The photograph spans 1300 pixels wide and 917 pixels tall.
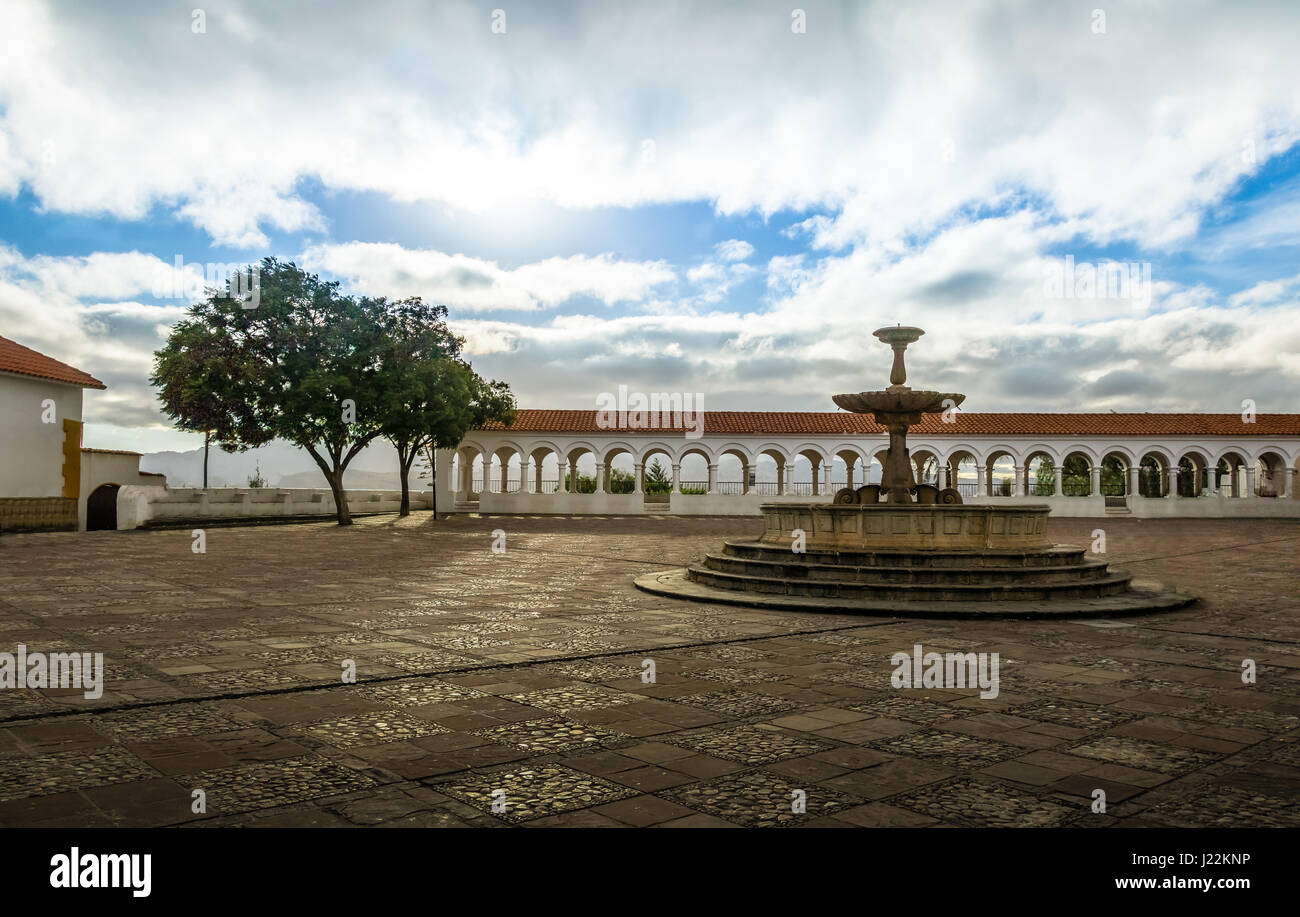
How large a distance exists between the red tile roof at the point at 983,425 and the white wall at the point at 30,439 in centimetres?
1697

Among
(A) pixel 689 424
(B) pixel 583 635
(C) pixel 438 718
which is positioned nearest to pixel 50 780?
(C) pixel 438 718

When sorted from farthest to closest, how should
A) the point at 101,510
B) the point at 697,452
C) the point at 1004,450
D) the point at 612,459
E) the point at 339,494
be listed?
the point at 612,459 < the point at 697,452 < the point at 1004,450 < the point at 339,494 < the point at 101,510

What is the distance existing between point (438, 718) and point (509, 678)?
1.11 metres

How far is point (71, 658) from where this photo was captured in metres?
6.59

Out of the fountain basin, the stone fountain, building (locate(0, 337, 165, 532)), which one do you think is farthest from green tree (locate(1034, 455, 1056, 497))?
building (locate(0, 337, 165, 532))

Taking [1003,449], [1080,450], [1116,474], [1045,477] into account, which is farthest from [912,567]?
[1116,474]

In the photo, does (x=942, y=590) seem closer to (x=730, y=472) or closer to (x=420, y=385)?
(x=420, y=385)

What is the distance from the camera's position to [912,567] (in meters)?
10.8

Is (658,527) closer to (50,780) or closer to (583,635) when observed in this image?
(583,635)

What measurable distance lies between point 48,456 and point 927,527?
25.4 meters

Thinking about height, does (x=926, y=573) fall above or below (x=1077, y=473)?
below

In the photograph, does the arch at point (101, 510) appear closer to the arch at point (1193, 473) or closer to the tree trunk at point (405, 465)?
the tree trunk at point (405, 465)

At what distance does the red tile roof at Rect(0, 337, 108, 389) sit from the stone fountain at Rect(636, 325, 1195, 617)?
2180cm
